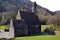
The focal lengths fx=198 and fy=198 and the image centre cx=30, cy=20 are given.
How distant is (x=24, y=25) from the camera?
57062 millimetres

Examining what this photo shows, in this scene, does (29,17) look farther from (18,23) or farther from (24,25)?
(18,23)

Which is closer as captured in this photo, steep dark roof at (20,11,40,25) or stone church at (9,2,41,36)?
stone church at (9,2,41,36)

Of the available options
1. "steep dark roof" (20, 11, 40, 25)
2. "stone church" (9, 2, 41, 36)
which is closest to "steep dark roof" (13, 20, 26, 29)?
"stone church" (9, 2, 41, 36)

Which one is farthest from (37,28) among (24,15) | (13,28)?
(13,28)

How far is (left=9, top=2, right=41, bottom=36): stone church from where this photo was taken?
2156 inches

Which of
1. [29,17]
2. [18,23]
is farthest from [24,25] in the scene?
[29,17]

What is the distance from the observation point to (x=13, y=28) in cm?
5431

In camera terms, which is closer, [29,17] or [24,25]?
[24,25]

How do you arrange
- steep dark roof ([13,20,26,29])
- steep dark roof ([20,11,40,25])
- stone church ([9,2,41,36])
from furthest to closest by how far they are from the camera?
1. steep dark roof ([20,11,40,25])
2. steep dark roof ([13,20,26,29])
3. stone church ([9,2,41,36])

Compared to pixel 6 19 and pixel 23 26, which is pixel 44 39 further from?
pixel 6 19

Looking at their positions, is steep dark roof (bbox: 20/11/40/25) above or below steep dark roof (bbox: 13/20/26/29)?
above

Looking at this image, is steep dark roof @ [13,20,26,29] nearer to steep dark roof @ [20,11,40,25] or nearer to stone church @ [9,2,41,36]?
stone church @ [9,2,41,36]

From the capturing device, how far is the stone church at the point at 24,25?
54.8 meters

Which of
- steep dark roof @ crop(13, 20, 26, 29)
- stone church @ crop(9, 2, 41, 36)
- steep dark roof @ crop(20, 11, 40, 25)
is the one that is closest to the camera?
stone church @ crop(9, 2, 41, 36)
